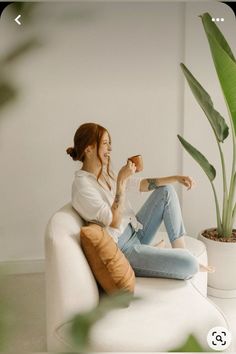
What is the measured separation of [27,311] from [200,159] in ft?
3.11

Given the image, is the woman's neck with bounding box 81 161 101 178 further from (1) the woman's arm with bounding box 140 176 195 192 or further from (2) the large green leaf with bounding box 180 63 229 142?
(2) the large green leaf with bounding box 180 63 229 142

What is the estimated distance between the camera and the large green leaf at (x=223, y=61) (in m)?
0.98

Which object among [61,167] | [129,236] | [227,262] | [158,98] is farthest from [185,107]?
[227,262]

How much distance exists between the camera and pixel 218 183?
58.8 inches

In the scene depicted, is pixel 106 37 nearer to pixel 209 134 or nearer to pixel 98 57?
pixel 98 57

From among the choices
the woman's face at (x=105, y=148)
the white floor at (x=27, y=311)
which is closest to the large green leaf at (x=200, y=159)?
the woman's face at (x=105, y=148)

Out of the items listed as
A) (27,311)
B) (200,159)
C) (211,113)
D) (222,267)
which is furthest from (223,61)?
(27,311)

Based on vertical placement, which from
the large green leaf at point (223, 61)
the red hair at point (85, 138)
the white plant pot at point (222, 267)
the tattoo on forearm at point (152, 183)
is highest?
the large green leaf at point (223, 61)

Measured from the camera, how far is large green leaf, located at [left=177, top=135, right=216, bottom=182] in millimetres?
1155

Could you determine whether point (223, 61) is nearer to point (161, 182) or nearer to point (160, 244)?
point (161, 182)

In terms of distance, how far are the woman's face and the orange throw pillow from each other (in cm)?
21

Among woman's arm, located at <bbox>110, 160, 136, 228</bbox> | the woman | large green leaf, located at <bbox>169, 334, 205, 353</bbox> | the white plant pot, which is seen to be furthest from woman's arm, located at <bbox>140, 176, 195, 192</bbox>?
large green leaf, located at <bbox>169, 334, 205, 353</bbox>

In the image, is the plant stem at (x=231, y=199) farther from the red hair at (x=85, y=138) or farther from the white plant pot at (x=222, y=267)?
the red hair at (x=85, y=138)

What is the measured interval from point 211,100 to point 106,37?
52 cm
